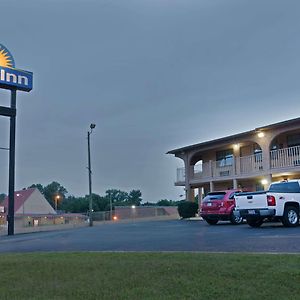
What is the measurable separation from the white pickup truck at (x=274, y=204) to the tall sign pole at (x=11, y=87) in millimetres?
Result: 14402

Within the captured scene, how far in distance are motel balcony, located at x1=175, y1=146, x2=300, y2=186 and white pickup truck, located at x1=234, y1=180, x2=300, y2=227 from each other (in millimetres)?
9014

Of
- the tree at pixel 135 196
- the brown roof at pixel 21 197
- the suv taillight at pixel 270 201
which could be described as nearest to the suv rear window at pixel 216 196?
the suv taillight at pixel 270 201

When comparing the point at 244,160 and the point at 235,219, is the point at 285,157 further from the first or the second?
the point at 235,219

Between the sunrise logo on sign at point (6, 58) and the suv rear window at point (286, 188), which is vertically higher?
the sunrise logo on sign at point (6, 58)

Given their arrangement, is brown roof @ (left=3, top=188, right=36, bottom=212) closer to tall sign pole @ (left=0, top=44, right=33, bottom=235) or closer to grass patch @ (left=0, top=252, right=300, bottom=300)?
tall sign pole @ (left=0, top=44, right=33, bottom=235)

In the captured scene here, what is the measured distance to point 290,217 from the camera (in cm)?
1678

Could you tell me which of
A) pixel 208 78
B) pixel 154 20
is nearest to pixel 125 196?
pixel 208 78

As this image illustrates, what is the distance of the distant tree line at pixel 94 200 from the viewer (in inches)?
3174

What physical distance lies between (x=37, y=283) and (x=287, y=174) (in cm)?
2247

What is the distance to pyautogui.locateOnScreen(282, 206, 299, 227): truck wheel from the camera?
54.5 feet

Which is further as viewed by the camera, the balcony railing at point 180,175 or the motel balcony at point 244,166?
the balcony railing at point 180,175

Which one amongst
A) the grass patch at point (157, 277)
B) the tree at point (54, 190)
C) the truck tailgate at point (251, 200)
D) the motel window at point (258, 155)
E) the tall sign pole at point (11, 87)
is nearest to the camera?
the grass patch at point (157, 277)

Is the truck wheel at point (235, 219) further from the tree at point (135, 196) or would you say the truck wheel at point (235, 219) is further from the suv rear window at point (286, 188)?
the tree at point (135, 196)

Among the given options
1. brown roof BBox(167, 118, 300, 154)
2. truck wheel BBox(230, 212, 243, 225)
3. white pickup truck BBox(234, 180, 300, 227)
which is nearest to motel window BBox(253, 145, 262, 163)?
brown roof BBox(167, 118, 300, 154)
